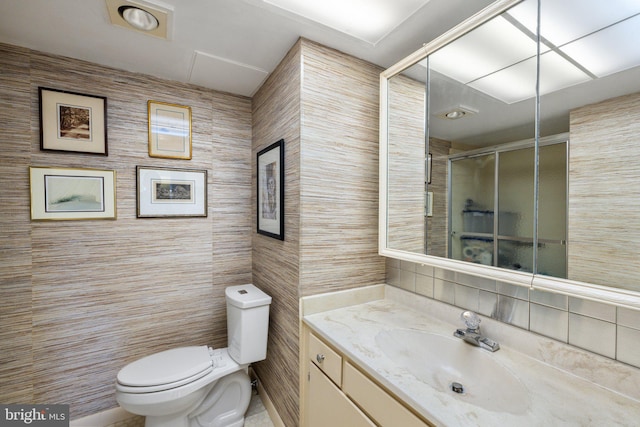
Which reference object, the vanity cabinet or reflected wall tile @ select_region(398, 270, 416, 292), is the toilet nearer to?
the vanity cabinet

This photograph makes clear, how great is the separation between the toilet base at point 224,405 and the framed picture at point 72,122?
1.62 meters

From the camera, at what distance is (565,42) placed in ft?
2.70

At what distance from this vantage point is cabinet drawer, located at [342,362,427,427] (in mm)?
Answer: 769

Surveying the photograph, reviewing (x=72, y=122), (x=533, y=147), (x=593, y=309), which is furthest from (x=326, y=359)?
(x=72, y=122)

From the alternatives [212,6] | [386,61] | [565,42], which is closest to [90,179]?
[212,6]

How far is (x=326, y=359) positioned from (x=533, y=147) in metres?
1.16

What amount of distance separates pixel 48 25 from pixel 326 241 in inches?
68.4

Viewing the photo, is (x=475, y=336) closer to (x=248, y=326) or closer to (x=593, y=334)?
(x=593, y=334)

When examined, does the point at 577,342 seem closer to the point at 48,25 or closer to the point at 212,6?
the point at 212,6

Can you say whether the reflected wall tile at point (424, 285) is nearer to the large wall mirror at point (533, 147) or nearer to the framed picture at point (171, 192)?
the large wall mirror at point (533, 147)

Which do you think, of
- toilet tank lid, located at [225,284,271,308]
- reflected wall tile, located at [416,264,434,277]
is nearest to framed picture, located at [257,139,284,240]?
toilet tank lid, located at [225,284,271,308]

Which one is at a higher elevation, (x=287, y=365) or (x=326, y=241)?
(x=326, y=241)

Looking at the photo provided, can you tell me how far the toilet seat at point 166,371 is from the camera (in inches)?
50.9

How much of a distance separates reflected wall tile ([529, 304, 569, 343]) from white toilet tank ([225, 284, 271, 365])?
130 cm
